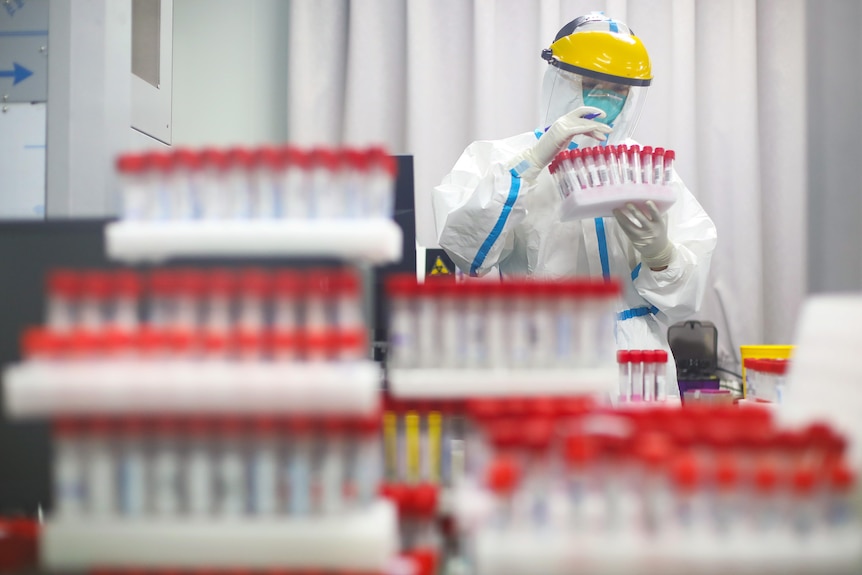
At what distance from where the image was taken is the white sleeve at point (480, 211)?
2086mm

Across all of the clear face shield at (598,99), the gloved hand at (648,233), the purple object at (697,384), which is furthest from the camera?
the purple object at (697,384)

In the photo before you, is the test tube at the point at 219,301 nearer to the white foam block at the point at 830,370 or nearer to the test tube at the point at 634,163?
the white foam block at the point at 830,370

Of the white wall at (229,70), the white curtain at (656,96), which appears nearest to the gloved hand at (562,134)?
the white curtain at (656,96)

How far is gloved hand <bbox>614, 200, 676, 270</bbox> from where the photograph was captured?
195cm

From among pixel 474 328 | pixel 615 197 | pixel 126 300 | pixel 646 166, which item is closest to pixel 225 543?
pixel 126 300

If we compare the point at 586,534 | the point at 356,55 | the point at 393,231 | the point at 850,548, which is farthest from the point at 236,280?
the point at 356,55

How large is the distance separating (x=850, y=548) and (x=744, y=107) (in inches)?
100

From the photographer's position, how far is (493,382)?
98 centimetres

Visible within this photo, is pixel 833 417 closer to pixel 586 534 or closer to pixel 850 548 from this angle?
pixel 850 548

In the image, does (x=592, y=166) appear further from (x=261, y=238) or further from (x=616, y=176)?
(x=261, y=238)

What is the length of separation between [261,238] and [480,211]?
4.10ft

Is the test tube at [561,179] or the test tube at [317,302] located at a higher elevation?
the test tube at [561,179]

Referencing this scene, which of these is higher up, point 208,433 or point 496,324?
point 496,324

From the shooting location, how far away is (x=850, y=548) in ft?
2.50
